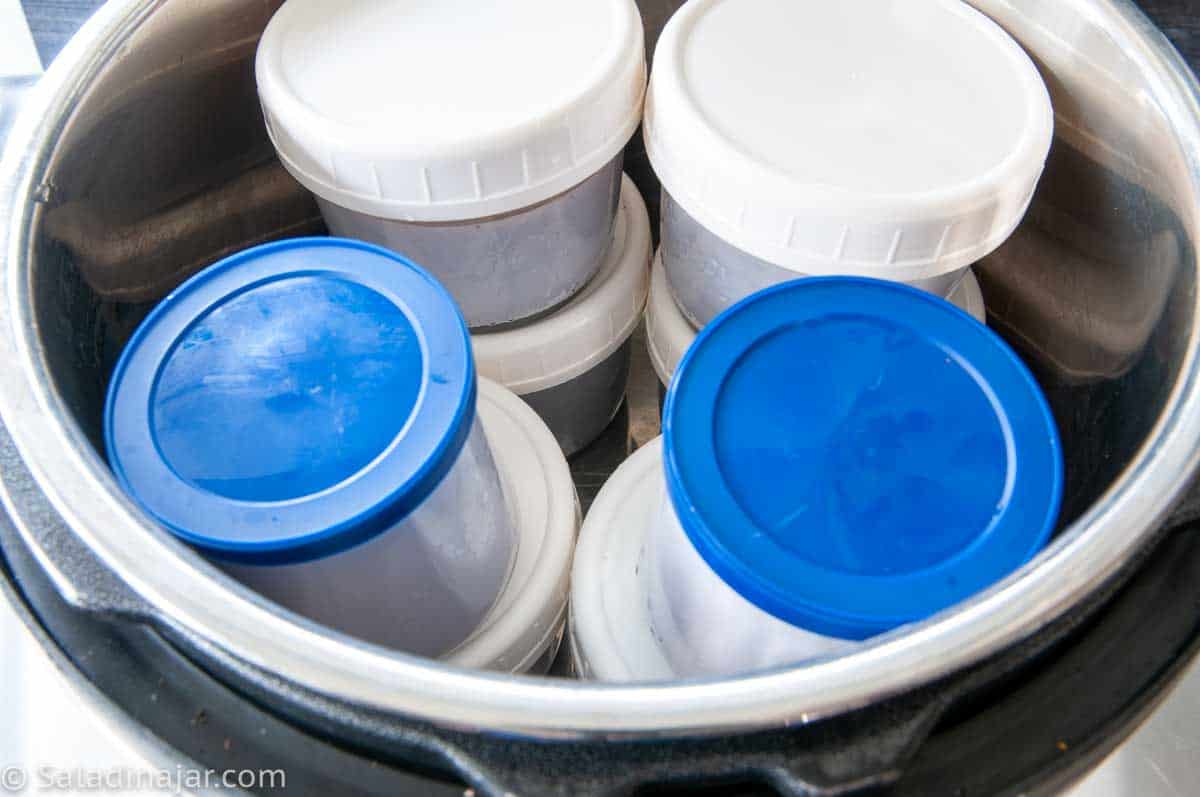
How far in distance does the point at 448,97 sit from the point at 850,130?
0.25 metres

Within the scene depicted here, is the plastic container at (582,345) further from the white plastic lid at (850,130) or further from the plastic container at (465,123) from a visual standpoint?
the white plastic lid at (850,130)

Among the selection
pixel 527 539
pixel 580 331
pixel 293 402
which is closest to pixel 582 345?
pixel 580 331

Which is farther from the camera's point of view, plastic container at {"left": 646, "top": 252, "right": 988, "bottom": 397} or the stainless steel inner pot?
plastic container at {"left": 646, "top": 252, "right": 988, "bottom": 397}

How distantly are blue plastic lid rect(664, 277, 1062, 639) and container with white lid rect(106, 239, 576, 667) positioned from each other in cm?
13

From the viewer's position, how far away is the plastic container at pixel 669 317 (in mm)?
730

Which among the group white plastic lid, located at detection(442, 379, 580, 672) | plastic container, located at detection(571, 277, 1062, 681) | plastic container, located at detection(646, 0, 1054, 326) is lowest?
white plastic lid, located at detection(442, 379, 580, 672)

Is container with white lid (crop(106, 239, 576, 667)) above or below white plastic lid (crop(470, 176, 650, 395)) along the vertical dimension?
above

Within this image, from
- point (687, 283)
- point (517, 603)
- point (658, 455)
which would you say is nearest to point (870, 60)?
point (687, 283)

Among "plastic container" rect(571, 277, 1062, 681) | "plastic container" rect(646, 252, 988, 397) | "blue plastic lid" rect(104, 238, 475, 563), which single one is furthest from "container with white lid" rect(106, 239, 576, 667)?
"plastic container" rect(646, 252, 988, 397)

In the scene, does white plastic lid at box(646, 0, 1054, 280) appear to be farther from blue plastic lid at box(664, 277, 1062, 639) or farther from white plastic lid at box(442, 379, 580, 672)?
white plastic lid at box(442, 379, 580, 672)

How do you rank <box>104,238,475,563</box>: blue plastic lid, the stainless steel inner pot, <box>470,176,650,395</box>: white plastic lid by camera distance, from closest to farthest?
the stainless steel inner pot, <box>104,238,475,563</box>: blue plastic lid, <box>470,176,650,395</box>: white plastic lid

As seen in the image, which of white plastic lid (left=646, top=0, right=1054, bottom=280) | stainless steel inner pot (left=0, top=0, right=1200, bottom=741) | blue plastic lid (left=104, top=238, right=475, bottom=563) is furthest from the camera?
white plastic lid (left=646, top=0, right=1054, bottom=280)

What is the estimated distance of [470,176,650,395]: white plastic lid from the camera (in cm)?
73

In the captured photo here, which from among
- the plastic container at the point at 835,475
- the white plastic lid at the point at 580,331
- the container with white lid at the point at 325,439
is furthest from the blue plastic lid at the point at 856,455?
the white plastic lid at the point at 580,331
